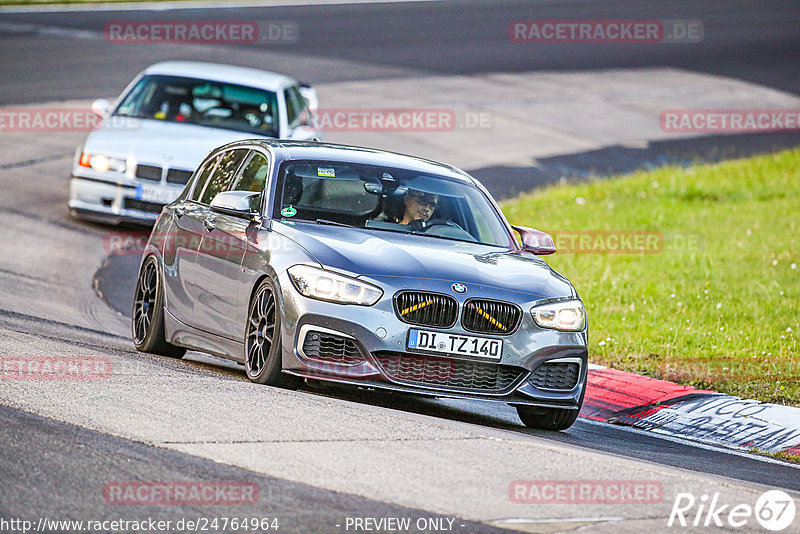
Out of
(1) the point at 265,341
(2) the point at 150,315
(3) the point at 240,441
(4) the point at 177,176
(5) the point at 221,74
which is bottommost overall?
(2) the point at 150,315

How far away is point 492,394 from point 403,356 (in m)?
0.61

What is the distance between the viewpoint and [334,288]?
8367mm

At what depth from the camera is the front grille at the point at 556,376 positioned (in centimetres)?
870

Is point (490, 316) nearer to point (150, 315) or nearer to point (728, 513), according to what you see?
point (728, 513)

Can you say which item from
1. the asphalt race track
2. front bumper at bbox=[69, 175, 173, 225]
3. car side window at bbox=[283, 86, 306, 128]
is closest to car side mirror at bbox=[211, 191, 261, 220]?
the asphalt race track

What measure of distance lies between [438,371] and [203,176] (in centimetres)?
324

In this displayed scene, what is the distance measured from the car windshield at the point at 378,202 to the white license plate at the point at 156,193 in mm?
6530

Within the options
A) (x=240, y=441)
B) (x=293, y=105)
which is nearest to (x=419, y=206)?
(x=240, y=441)

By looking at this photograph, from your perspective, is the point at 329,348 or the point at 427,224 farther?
the point at 427,224

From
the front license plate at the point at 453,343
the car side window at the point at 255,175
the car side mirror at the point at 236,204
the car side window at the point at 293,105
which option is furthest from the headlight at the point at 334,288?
the car side window at the point at 293,105

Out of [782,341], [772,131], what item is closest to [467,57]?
[772,131]

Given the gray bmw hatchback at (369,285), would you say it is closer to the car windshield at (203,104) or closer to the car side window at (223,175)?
the car side window at (223,175)

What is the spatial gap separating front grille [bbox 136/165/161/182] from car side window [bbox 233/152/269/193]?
6.04 m

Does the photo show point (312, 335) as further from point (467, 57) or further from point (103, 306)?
point (467, 57)
